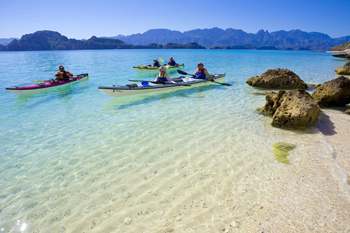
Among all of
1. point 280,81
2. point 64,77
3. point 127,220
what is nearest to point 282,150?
point 127,220

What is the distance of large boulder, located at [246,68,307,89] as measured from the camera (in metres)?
13.8

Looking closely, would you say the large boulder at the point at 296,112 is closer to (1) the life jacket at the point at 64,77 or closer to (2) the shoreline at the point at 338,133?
(2) the shoreline at the point at 338,133

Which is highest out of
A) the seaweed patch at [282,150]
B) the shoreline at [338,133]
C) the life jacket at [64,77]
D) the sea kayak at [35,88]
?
the life jacket at [64,77]

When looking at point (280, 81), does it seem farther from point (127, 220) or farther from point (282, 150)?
point (127, 220)

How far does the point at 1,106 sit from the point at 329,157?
51.7ft

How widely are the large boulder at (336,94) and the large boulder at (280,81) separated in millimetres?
4532

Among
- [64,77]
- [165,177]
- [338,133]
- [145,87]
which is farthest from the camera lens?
[64,77]

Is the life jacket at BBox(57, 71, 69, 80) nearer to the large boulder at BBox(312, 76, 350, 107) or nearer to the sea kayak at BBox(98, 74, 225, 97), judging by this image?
the sea kayak at BBox(98, 74, 225, 97)

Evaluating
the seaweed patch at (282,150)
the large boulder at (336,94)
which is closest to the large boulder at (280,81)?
the large boulder at (336,94)

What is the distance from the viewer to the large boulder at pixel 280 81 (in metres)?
13.8

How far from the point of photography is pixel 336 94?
29.3 ft

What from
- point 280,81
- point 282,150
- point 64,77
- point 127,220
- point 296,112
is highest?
point 64,77

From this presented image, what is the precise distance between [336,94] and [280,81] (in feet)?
17.5

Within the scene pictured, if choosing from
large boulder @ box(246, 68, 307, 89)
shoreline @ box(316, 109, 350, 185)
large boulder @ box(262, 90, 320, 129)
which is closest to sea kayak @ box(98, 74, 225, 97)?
large boulder @ box(246, 68, 307, 89)
